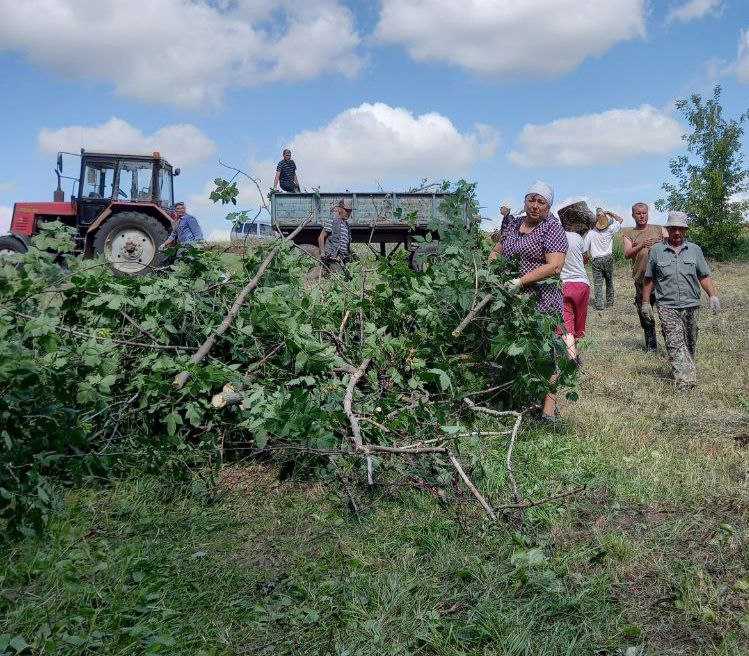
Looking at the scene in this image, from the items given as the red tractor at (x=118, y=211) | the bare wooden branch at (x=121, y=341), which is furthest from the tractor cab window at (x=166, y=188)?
the bare wooden branch at (x=121, y=341)

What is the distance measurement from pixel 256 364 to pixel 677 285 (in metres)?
4.55

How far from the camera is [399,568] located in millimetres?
3127

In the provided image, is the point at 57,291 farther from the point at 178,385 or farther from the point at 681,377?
the point at 681,377

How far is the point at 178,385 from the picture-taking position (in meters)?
4.21

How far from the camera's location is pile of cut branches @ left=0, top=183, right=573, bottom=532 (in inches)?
148

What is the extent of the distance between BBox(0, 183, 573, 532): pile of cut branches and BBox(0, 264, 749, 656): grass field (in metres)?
0.23

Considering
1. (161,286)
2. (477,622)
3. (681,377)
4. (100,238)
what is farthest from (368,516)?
(100,238)

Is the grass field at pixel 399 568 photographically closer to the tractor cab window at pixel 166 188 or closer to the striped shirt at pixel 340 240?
the striped shirt at pixel 340 240

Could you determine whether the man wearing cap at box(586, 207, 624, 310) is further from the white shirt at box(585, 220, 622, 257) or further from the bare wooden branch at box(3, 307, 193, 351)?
the bare wooden branch at box(3, 307, 193, 351)

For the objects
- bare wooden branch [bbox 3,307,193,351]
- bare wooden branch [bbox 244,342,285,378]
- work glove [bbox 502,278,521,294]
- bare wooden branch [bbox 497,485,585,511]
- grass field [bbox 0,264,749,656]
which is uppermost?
work glove [bbox 502,278,521,294]

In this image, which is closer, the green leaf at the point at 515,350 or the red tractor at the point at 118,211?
the green leaf at the point at 515,350

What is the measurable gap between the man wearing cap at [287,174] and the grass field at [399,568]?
11675mm

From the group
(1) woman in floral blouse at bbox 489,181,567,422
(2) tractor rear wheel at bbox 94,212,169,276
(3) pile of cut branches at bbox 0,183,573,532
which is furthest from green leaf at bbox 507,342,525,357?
(2) tractor rear wheel at bbox 94,212,169,276

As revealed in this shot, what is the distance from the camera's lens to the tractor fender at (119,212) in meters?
13.2
